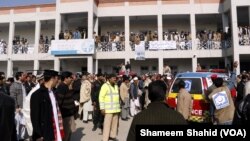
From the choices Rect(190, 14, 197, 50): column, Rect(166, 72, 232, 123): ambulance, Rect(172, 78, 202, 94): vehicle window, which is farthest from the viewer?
Rect(190, 14, 197, 50): column

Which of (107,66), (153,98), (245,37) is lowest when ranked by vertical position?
(153,98)

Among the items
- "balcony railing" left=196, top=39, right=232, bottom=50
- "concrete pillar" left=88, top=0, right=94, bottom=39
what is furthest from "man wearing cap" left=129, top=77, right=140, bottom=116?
"balcony railing" left=196, top=39, right=232, bottom=50

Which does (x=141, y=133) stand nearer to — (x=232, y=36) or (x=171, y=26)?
(x=232, y=36)

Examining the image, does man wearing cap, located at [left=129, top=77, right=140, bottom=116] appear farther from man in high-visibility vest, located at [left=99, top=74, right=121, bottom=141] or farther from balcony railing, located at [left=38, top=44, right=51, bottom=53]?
balcony railing, located at [left=38, top=44, right=51, bottom=53]

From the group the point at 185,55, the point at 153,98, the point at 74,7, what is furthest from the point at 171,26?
the point at 153,98

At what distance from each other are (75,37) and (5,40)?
10.1m

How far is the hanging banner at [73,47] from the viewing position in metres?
20.9

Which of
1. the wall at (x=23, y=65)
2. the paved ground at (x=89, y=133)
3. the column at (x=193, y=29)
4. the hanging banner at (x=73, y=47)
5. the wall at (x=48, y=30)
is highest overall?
the wall at (x=48, y=30)

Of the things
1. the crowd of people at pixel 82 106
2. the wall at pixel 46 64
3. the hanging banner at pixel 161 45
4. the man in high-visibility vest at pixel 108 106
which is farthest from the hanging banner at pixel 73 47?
the man in high-visibility vest at pixel 108 106

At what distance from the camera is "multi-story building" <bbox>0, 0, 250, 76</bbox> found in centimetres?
2095

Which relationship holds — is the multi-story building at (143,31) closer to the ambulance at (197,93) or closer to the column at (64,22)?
the column at (64,22)

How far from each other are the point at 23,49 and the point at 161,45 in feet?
38.7

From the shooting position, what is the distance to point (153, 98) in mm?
2914

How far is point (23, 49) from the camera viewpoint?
24500 millimetres
